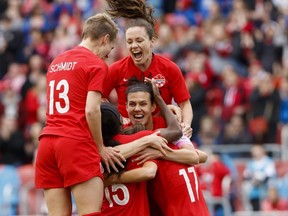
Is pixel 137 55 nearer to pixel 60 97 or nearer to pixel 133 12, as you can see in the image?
pixel 133 12

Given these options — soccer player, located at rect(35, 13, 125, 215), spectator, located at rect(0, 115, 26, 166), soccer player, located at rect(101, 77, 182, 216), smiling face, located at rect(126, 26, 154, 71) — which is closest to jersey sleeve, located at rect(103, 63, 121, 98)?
smiling face, located at rect(126, 26, 154, 71)

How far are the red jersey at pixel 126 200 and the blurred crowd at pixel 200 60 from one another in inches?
288

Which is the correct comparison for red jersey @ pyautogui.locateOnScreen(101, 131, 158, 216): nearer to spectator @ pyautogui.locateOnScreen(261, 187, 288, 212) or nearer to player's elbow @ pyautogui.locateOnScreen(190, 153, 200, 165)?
Answer: player's elbow @ pyautogui.locateOnScreen(190, 153, 200, 165)

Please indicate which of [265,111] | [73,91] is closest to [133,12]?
[73,91]

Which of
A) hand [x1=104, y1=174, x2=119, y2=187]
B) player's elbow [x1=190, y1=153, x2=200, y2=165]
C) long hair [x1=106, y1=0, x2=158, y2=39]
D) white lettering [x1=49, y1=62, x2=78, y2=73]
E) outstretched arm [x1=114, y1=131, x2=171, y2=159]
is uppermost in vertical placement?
long hair [x1=106, y1=0, x2=158, y2=39]

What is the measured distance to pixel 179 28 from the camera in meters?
21.9

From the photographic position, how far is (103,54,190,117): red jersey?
10.3 m

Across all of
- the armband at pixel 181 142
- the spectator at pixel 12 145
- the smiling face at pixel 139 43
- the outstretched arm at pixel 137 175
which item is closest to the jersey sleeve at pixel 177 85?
the smiling face at pixel 139 43

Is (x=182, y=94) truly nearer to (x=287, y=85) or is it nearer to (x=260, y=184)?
(x=260, y=184)

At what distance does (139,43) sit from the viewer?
398 inches

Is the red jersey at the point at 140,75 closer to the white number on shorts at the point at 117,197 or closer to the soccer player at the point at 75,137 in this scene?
the soccer player at the point at 75,137

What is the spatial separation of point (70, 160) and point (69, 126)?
0.95 ft

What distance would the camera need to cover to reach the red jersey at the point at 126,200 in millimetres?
9164

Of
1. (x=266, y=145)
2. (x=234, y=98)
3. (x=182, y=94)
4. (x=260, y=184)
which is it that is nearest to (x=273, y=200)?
(x=260, y=184)
